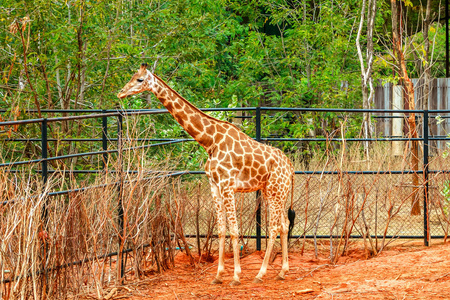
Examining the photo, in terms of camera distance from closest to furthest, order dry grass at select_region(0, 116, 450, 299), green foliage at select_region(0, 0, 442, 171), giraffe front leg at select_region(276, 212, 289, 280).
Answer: dry grass at select_region(0, 116, 450, 299), giraffe front leg at select_region(276, 212, 289, 280), green foliage at select_region(0, 0, 442, 171)

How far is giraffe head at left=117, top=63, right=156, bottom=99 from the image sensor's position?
5531 mm

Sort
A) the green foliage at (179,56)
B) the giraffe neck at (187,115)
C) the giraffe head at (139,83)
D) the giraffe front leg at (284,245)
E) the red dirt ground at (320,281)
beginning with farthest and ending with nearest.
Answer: the green foliage at (179,56)
the giraffe front leg at (284,245)
the giraffe neck at (187,115)
the giraffe head at (139,83)
the red dirt ground at (320,281)

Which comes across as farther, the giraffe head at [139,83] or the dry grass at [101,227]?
the giraffe head at [139,83]

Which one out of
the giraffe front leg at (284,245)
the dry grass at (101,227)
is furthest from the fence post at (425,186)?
the giraffe front leg at (284,245)

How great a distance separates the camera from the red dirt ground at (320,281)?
516 cm

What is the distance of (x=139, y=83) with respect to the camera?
5594mm

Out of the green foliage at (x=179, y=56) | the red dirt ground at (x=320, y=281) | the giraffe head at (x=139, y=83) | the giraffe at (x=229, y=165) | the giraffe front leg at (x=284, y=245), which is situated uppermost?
the green foliage at (x=179, y=56)

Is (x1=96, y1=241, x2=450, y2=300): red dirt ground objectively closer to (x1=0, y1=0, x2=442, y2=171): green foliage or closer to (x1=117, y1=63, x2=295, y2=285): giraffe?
(x1=117, y1=63, x2=295, y2=285): giraffe

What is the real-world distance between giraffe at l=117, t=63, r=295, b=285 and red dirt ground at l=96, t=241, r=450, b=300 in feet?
0.82

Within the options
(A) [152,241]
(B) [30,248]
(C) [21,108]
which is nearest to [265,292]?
(A) [152,241]

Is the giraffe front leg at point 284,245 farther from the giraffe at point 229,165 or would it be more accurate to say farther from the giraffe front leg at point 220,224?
the giraffe front leg at point 220,224

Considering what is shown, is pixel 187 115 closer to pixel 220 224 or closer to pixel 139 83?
pixel 139 83

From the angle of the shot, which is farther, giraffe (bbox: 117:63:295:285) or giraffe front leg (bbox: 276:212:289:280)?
giraffe front leg (bbox: 276:212:289:280)

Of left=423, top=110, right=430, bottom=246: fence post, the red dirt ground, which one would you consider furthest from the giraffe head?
left=423, top=110, right=430, bottom=246: fence post
